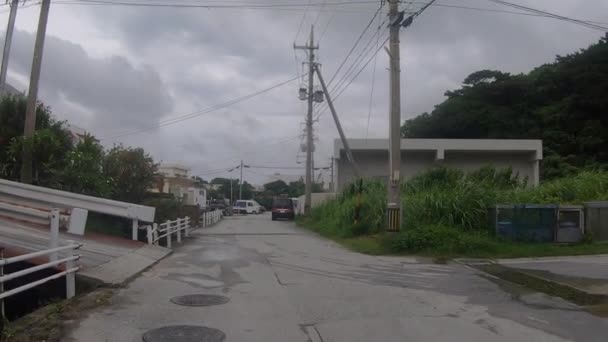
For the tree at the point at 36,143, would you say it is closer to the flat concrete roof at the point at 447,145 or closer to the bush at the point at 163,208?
the bush at the point at 163,208

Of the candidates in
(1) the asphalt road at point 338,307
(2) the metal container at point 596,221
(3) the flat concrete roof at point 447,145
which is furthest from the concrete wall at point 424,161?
(1) the asphalt road at point 338,307

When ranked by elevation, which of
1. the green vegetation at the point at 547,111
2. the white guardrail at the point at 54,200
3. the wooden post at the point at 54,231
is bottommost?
the wooden post at the point at 54,231

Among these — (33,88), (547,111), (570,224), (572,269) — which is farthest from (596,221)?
(547,111)

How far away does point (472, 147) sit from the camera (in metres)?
43.9

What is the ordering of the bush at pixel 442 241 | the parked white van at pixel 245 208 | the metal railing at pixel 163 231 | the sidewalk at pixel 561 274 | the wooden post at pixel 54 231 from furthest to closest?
the parked white van at pixel 245 208 → the bush at pixel 442 241 → the metal railing at pixel 163 231 → the sidewalk at pixel 561 274 → the wooden post at pixel 54 231

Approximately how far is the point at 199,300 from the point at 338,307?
2.14 meters

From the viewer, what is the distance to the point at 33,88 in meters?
15.9

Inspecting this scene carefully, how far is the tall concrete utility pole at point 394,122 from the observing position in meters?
18.4

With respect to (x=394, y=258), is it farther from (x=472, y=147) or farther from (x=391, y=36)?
(x=472, y=147)

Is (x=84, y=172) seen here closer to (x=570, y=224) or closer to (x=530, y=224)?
(x=530, y=224)

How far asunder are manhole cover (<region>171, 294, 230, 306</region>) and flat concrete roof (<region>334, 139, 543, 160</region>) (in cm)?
3439

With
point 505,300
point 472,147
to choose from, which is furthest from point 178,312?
point 472,147

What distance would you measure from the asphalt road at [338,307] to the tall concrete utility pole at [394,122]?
14.8 ft

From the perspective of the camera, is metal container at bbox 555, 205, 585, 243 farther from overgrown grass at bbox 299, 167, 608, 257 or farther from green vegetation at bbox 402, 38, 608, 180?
green vegetation at bbox 402, 38, 608, 180
